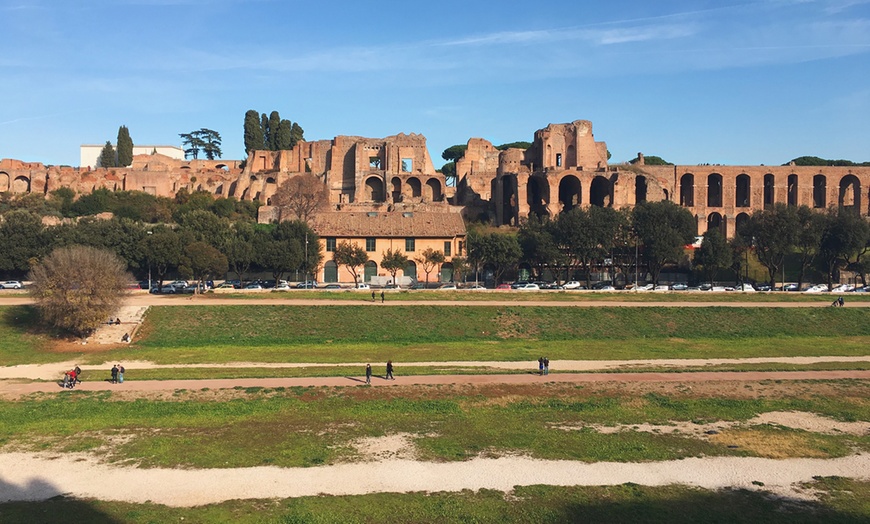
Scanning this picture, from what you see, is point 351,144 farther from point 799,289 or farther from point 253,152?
point 799,289

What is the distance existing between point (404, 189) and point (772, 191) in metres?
41.7

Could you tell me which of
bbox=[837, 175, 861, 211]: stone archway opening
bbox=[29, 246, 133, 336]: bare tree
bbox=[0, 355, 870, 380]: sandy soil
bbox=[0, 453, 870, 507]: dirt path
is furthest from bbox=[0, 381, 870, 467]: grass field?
bbox=[837, 175, 861, 211]: stone archway opening

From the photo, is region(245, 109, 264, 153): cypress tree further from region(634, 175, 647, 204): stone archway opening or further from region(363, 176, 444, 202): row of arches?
region(634, 175, 647, 204): stone archway opening

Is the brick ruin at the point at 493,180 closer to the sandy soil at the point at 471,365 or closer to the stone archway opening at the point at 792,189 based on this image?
the stone archway opening at the point at 792,189

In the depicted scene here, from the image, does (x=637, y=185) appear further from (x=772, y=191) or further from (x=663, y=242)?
(x=663, y=242)

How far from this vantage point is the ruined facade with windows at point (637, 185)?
238 ft

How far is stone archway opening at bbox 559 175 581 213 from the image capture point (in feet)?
243

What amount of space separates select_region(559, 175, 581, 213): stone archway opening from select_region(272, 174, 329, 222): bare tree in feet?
85.7

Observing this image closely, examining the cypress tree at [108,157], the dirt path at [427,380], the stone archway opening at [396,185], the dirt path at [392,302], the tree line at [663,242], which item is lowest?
the dirt path at [427,380]

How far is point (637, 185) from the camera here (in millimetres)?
75250

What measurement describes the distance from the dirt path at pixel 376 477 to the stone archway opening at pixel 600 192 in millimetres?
56361

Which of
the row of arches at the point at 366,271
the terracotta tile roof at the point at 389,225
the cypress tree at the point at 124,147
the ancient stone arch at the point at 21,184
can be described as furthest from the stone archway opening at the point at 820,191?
the ancient stone arch at the point at 21,184

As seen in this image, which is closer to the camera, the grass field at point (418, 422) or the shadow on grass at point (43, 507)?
the shadow on grass at point (43, 507)

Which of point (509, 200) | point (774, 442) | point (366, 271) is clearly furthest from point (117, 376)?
point (509, 200)
